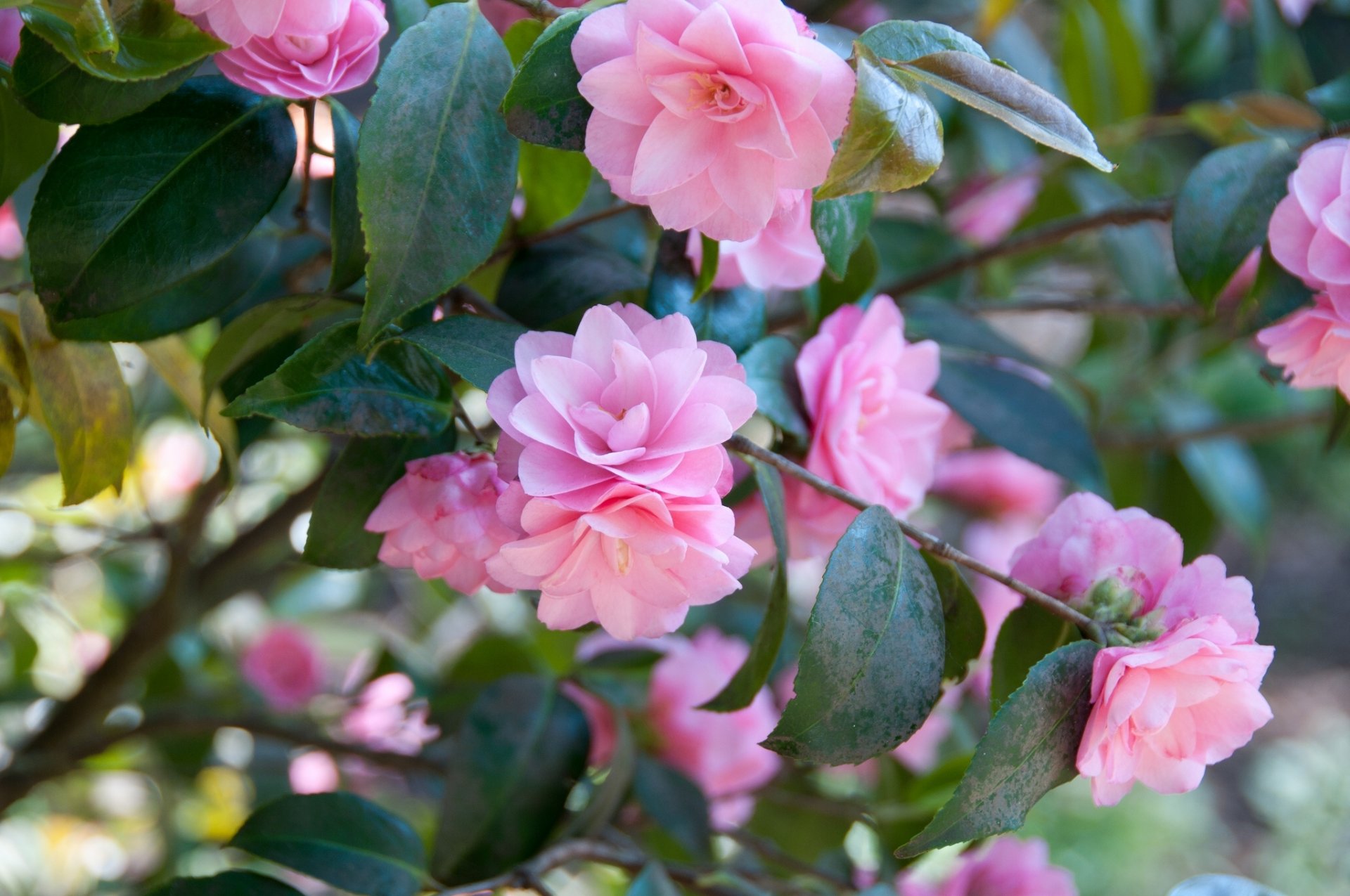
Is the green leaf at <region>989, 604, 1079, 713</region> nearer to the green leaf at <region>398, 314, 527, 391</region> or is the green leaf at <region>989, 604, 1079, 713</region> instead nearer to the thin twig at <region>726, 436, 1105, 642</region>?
the thin twig at <region>726, 436, 1105, 642</region>

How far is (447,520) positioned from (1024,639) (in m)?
0.20

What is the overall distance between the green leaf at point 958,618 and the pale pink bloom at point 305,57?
245 millimetres

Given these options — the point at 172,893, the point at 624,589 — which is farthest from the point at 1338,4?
the point at 172,893

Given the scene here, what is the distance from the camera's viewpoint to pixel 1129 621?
0.34 m

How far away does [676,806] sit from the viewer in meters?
0.54

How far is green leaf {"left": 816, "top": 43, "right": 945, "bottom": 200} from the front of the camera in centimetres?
28

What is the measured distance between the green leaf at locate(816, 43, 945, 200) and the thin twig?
0.09 m

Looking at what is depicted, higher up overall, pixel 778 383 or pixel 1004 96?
pixel 1004 96

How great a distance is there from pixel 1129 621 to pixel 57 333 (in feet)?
1.17

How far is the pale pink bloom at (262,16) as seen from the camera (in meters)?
0.29

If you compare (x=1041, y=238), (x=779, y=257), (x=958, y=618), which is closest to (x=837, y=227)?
(x=779, y=257)

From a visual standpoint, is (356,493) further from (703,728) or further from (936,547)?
(703,728)

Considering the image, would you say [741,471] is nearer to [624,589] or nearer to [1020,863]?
[624,589]

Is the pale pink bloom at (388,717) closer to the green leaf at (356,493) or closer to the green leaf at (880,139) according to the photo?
the green leaf at (356,493)
